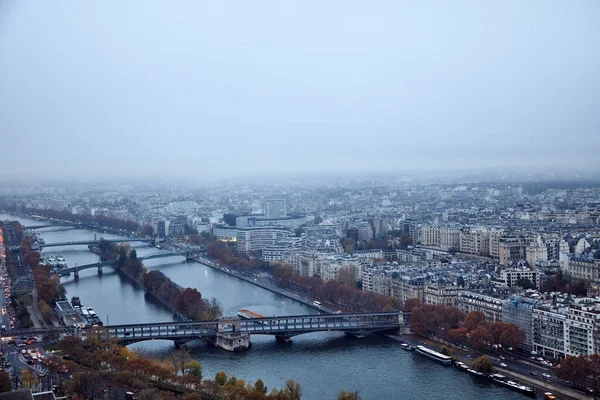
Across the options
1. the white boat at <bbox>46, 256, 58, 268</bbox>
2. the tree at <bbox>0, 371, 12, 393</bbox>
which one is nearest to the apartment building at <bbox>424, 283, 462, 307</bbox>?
the tree at <bbox>0, 371, 12, 393</bbox>

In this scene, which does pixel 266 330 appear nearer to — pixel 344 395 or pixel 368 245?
pixel 344 395

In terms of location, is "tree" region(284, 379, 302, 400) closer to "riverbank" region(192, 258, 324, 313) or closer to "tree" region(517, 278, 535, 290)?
"riverbank" region(192, 258, 324, 313)

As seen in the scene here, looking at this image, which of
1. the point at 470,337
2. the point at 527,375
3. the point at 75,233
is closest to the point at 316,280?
the point at 470,337

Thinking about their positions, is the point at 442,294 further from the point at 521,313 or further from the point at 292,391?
the point at 292,391

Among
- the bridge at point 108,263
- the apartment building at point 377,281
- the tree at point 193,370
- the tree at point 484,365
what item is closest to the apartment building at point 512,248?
the apartment building at point 377,281

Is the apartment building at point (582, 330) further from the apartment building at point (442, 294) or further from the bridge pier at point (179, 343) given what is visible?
the bridge pier at point (179, 343)

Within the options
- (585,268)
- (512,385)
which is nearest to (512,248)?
(585,268)
